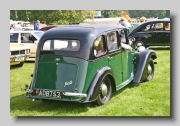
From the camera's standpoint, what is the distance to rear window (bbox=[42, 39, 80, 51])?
235 inches

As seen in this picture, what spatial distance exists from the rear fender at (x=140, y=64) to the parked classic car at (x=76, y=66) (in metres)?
1.14

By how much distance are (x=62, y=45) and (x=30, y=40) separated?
5695 millimetres

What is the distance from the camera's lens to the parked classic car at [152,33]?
13289mm

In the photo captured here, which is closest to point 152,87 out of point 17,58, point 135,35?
point 17,58

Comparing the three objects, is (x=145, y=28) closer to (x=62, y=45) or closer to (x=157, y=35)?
(x=157, y=35)

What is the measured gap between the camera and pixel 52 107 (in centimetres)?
625

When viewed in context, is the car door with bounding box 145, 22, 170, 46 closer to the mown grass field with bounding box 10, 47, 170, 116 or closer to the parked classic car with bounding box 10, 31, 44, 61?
the parked classic car with bounding box 10, 31, 44, 61

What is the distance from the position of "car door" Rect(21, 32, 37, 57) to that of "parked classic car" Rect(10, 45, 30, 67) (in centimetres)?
43

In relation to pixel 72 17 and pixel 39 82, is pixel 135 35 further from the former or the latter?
pixel 39 82

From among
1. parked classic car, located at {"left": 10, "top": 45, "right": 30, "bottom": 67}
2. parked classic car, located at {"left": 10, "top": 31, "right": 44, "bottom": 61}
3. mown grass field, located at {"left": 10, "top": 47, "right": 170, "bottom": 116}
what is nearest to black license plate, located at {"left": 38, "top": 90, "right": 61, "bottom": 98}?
mown grass field, located at {"left": 10, "top": 47, "right": 170, "bottom": 116}

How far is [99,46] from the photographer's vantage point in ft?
20.4

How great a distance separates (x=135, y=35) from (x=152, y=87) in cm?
696

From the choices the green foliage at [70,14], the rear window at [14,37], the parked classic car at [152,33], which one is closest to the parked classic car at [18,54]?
the rear window at [14,37]

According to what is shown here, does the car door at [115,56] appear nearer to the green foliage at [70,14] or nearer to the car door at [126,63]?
the car door at [126,63]
